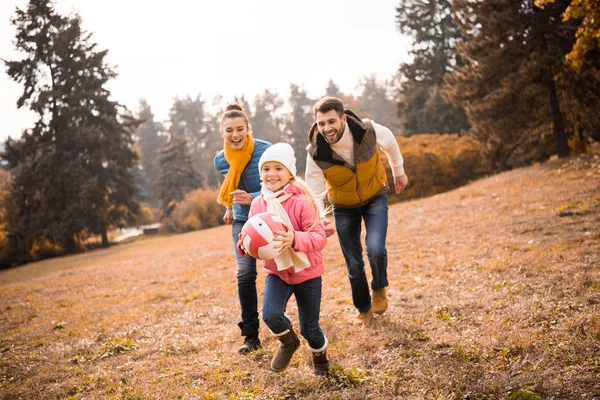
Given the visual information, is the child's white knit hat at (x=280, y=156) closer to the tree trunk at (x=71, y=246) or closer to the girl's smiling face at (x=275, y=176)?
the girl's smiling face at (x=275, y=176)

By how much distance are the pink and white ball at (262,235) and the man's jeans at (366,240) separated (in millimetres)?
1714

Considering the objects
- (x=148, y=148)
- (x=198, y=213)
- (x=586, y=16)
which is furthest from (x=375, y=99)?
(x=586, y=16)

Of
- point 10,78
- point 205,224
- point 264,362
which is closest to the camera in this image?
point 264,362

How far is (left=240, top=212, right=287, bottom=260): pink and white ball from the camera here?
306 centimetres

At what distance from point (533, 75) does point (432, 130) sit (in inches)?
643

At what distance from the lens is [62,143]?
1070 inches

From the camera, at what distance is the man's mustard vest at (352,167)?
4387mm

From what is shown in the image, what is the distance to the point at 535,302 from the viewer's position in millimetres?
4344

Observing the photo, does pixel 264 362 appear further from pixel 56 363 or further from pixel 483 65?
pixel 483 65

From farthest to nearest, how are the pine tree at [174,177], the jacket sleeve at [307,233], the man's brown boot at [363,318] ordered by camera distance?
1. the pine tree at [174,177]
2. the man's brown boot at [363,318]
3. the jacket sleeve at [307,233]

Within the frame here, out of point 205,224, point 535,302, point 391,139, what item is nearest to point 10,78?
point 205,224

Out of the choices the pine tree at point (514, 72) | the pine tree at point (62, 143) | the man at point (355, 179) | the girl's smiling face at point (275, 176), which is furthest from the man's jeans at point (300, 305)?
the pine tree at point (62, 143)

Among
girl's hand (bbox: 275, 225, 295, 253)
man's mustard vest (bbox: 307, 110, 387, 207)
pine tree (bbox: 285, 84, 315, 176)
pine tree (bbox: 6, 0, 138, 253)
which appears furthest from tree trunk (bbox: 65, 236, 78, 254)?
girl's hand (bbox: 275, 225, 295, 253)

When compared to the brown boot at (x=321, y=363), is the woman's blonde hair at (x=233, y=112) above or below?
above
